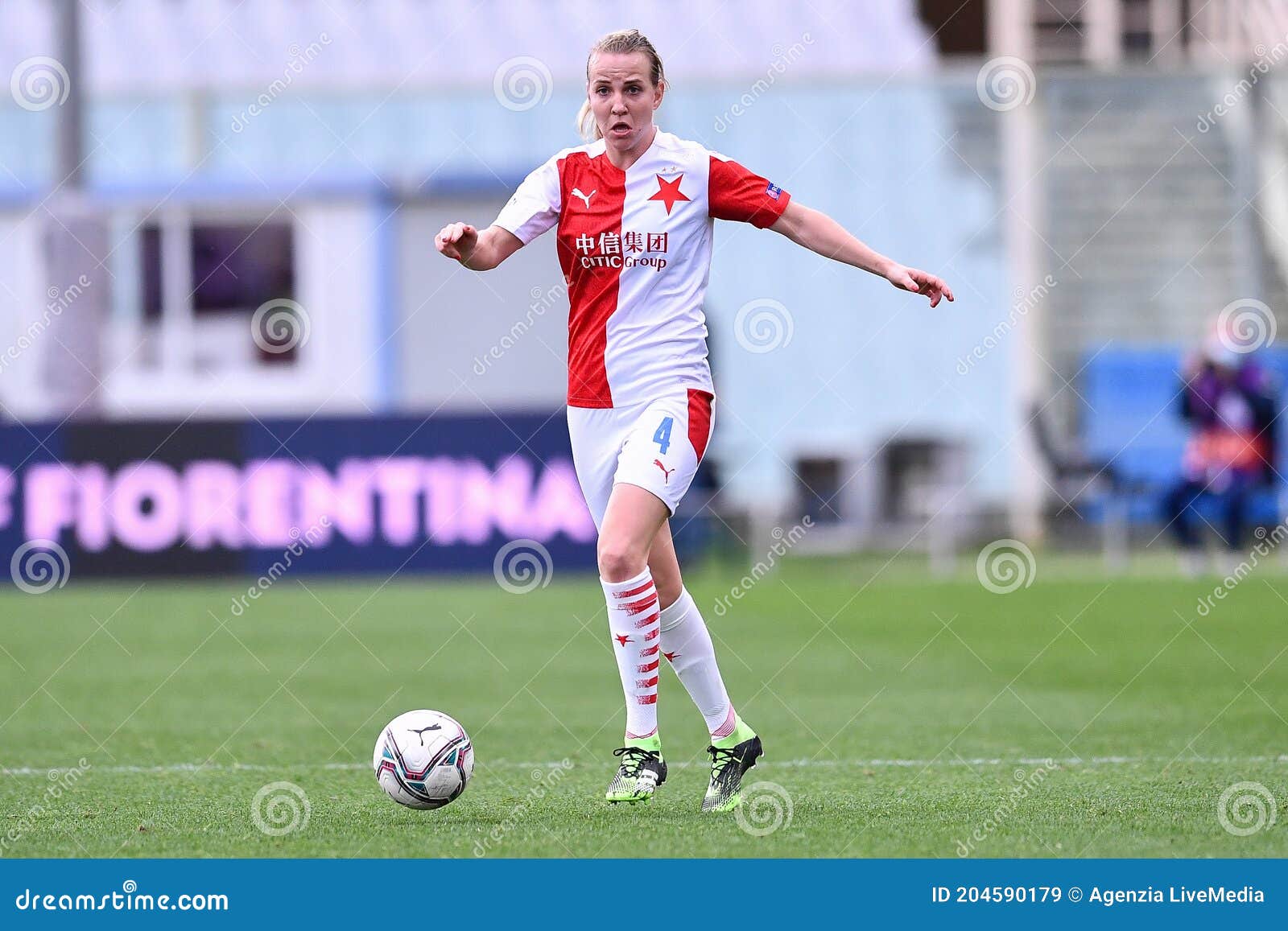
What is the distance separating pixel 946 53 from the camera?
31.1 m

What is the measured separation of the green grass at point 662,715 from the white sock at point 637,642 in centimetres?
29

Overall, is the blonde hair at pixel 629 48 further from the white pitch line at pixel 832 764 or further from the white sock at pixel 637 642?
the white pitch line at pixel 832 764

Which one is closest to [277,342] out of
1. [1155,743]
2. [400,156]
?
[400,156]

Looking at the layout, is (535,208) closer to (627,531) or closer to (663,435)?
(663,435)

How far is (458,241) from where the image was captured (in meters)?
5.30

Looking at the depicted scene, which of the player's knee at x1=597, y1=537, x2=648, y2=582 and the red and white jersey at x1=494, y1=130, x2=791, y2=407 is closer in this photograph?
the player's knee at x1=597, y1=537, x2=648, y2=582

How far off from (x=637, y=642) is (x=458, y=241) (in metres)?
1.31

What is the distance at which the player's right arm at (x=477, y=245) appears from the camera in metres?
5.28

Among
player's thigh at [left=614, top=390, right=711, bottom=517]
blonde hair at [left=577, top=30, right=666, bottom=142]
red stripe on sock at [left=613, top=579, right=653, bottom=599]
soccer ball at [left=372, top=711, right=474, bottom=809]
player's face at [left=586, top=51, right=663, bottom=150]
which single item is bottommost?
soccer ball at [left=372, top=711, right=474, bottom=809]

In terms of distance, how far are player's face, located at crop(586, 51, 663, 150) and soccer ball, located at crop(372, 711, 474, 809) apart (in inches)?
73.7

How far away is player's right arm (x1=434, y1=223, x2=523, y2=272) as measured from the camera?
528cm

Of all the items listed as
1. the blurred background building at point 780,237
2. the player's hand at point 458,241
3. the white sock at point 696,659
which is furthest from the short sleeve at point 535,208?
the blurred background building at point 780,237

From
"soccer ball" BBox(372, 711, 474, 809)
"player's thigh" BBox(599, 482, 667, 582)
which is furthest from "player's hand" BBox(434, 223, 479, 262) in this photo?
"soccer ball" BBox(372, 711, 474, 809)

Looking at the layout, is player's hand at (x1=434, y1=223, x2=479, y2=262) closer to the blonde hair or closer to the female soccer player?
the female soccer player
